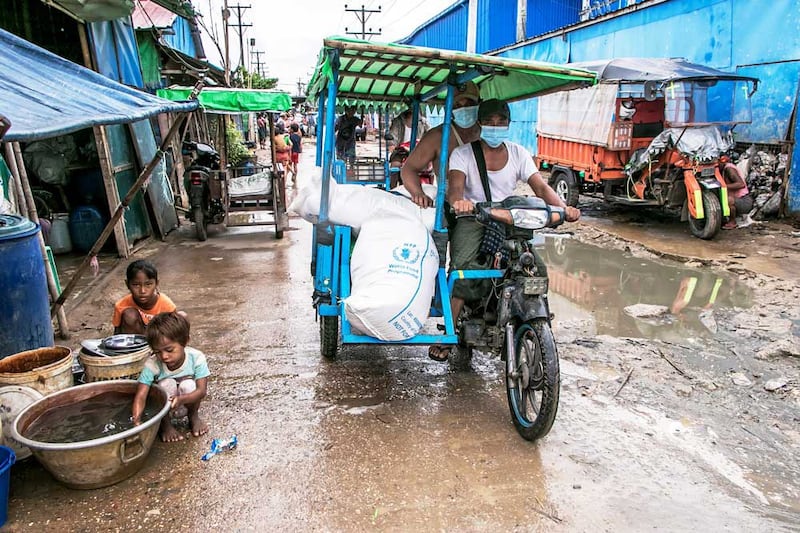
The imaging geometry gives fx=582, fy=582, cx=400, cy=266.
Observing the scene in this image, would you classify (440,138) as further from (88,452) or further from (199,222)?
(199,222)

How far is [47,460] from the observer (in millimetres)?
2697

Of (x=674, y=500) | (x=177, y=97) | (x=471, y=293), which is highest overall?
(x=177, y=97)

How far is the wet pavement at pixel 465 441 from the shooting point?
2730 mm

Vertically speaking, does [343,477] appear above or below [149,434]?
below

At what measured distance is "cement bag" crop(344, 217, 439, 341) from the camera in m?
3.40

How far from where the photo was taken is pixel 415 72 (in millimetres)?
4781

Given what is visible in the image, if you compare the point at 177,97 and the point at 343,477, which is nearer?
the point at 343,477

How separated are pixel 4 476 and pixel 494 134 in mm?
3182

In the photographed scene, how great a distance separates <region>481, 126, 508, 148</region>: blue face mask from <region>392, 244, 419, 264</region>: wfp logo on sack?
87 centimetres

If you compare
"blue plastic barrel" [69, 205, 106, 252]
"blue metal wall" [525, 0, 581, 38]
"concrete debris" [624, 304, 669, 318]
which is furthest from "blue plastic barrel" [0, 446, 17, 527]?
"blue metal wall" [525, 0, 581, 38]

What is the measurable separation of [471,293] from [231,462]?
6.12 ft

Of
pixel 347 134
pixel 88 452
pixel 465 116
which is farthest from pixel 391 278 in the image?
pixel 347 134

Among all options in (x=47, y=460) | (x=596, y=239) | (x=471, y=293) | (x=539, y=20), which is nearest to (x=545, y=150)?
(x=596, y=239)

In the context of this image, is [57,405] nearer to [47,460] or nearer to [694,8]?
[47,460]
